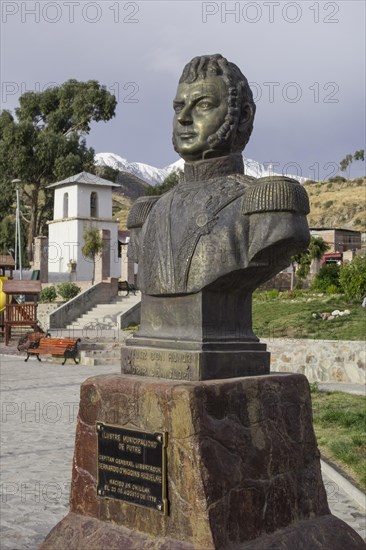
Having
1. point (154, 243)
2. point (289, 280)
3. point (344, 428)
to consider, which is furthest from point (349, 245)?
point (154, 243)

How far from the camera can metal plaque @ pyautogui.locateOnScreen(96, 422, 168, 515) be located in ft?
12.8

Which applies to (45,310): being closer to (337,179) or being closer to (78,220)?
(78,220)

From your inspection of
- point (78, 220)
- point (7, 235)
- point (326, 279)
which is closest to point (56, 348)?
point (326, 279)

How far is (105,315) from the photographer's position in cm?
2853

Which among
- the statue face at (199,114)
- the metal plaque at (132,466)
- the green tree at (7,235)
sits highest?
the green tree at (7,235)

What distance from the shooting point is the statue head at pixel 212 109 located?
4.19 metres

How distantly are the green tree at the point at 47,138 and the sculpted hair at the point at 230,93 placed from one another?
47.0 meters

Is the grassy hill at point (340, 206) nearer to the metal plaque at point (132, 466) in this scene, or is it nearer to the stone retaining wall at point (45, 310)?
the stone retaining wall at point (45, 310)

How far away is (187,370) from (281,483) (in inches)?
33.3

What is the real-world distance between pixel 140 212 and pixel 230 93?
3.36ft

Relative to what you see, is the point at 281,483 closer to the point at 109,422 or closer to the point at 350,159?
the point at 109,422

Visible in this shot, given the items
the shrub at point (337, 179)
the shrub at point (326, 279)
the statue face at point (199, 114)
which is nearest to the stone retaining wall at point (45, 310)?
the shrub at point (326, 279)

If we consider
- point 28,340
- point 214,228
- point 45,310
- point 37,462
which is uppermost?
point 214,228

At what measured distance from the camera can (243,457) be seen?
3930 mm
